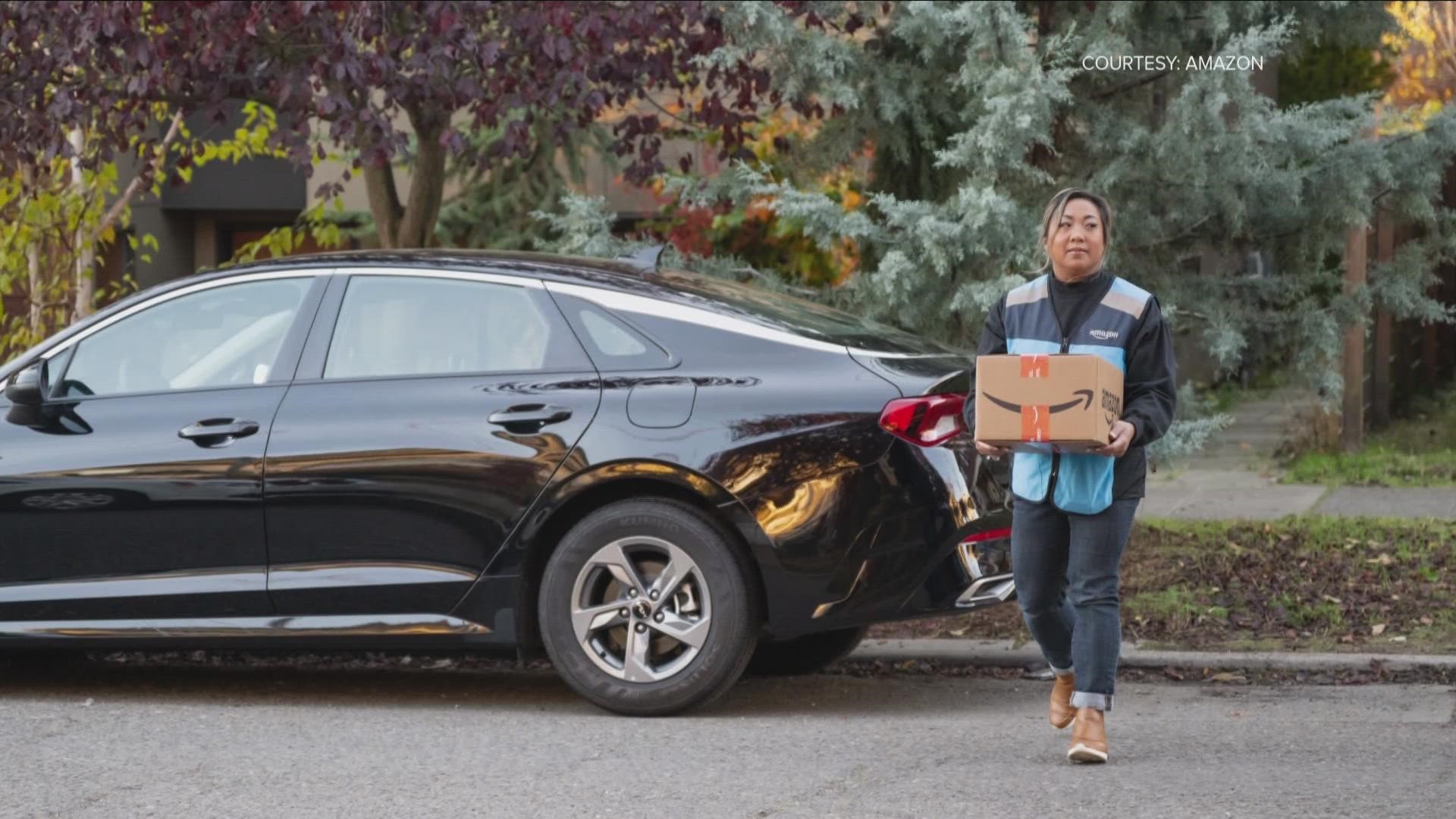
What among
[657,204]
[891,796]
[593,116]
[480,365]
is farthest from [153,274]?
[891,796]

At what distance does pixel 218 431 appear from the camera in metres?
6.70

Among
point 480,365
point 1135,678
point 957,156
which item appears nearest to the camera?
point 480,365

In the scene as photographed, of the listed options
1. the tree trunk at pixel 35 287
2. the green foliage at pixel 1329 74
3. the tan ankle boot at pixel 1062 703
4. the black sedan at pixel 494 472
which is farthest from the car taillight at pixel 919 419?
the green foliage at pixel 1329 74

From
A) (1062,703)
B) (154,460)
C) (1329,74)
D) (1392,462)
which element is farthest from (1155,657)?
(1329,74)

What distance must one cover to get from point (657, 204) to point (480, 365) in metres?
9.69

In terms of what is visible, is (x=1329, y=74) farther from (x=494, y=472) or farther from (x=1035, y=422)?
(x=1035, y=422)

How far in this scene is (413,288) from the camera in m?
6.84

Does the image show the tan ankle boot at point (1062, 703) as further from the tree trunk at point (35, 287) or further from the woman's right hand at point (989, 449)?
the tree trunk at point (35, 287)

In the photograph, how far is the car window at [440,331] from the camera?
21.8 feet

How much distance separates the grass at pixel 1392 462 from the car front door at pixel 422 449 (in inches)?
255

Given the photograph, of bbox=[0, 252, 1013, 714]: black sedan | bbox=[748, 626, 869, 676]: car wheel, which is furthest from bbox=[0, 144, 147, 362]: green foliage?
bbox=[748, 626, 869, 676]: car wheel

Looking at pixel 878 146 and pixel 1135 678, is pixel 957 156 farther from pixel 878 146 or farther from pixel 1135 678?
pixel 1135 678

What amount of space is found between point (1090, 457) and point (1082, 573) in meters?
0.34

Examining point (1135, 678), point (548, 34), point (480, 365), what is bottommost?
point (1135, 678)
